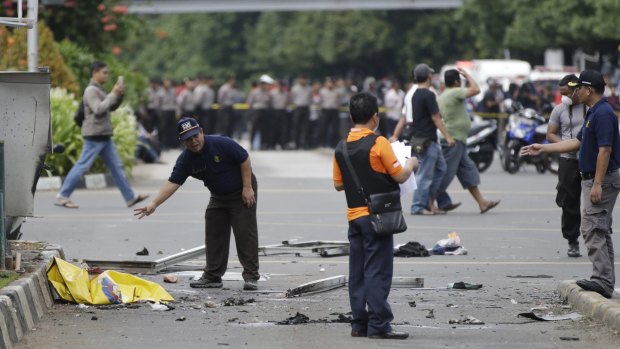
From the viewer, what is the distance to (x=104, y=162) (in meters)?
19.8

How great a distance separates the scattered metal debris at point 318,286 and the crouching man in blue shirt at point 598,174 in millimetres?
2057

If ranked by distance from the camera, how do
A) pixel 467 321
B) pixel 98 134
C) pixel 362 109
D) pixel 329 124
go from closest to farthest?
pixel 362 109 < pixel 467 321 < pixel 98 134 < pixel 329 124

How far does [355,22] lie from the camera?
254 ft

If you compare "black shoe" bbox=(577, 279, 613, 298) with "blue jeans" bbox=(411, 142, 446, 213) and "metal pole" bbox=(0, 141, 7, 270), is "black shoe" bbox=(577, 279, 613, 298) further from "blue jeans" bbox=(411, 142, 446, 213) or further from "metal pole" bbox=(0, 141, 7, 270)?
"blue jeans" bbox=(411, 142, 446, 213)

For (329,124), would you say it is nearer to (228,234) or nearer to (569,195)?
(569,195)

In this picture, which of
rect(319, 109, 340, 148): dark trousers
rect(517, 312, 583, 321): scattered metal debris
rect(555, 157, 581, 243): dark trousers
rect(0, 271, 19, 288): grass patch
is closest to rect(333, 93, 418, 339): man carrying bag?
rect(517, 312, 583, 321): scattered metal debris

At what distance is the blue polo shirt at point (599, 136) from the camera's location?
11016mm

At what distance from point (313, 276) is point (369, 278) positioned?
3588 millimetres

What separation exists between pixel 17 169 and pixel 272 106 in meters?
30.2

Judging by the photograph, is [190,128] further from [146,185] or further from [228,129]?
[228,129]

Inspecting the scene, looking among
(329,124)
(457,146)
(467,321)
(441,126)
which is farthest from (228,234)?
(329,124)

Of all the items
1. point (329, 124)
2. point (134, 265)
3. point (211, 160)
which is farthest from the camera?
point (329, 124)

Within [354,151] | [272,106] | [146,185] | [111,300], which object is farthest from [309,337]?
[272,106]

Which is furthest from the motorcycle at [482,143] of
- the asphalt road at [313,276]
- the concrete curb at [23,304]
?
the concrete curb at [23,304]
